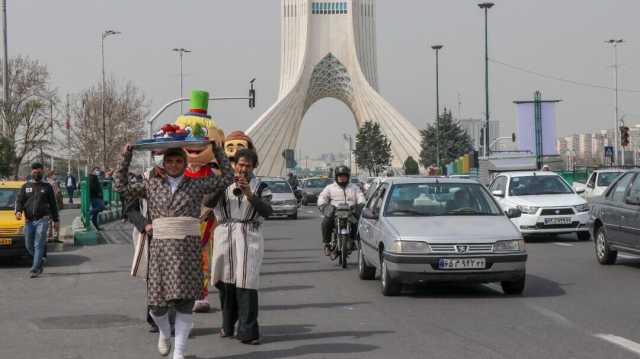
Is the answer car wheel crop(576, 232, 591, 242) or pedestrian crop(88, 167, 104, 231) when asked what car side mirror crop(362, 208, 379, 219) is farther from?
pedestrian crop(88, 167, 104, 231)

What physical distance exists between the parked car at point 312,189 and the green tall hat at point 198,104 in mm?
36261

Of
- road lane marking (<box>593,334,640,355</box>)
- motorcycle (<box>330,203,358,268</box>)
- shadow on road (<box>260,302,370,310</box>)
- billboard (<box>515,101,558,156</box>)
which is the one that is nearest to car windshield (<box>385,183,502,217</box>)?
shadow on road (<box>260,302,370,310</box>)

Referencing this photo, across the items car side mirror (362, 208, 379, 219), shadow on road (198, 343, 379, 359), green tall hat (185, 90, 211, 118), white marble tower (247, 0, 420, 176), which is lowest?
shadow on road (198, 343, 379, 359)

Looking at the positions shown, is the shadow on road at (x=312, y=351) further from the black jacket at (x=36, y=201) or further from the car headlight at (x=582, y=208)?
the car headlight at (x=582, y=208)

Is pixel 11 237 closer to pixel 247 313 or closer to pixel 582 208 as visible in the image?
pixel 247 313

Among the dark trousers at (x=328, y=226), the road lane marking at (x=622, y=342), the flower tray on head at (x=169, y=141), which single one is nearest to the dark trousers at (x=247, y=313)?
the flower tray on head at (x=169, y=141)

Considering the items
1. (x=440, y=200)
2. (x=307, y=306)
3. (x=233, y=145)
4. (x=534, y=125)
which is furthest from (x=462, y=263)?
(x=534, y=125)

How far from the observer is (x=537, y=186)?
71.8 ft

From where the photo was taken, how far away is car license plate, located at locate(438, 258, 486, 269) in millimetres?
10945

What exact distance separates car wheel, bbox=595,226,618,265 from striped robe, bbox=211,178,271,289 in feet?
26.9

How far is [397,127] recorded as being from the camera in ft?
328

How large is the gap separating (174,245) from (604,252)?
954 centimetres

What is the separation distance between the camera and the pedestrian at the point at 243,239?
320 inches

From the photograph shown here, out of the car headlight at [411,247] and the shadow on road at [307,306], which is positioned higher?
the car headlight at [411,247]
